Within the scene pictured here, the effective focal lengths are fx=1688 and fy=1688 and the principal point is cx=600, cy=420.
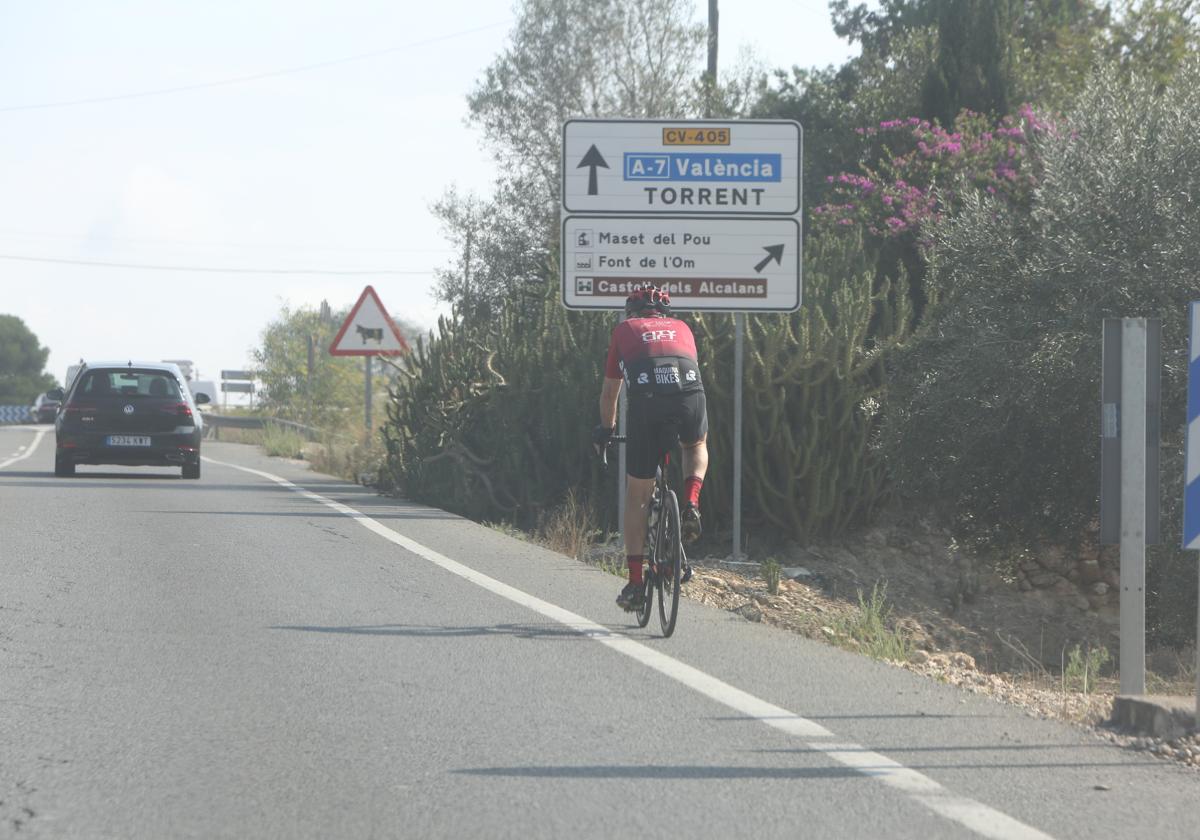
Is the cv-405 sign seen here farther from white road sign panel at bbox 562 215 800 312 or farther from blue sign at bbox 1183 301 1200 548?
blue sign at bbox 1183 301 1200 548

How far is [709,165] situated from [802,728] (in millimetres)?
8432

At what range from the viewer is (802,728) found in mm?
6211

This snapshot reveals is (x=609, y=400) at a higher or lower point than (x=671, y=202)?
lower

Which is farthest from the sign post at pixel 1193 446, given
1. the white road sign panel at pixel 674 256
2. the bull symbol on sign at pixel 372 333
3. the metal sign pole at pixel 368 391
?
the metal sign pole at pixel 368 391

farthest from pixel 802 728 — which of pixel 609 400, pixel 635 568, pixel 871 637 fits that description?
pixel 871 637

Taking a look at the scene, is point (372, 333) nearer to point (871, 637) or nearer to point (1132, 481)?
point (871, 637)

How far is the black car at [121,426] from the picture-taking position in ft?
70.8

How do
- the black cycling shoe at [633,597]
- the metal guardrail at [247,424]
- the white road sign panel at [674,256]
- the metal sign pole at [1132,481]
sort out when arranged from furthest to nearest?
the metal guardrail at [247,424]
the white road sign panel at [674,256]
the black cycling shoe at [633,597]
the metal sign pole at [1132,481]

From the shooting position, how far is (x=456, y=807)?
5.04m

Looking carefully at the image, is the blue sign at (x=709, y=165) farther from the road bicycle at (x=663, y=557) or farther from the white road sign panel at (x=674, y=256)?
the road bicycle at (x=663, y=557)

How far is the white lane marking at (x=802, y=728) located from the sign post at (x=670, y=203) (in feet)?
13.1

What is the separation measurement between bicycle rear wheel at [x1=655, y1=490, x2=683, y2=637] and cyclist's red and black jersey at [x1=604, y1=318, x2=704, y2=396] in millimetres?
565

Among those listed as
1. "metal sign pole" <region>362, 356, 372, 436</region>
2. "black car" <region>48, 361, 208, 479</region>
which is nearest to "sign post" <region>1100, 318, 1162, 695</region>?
"black car" <region>48, 361, 208, 479</region>

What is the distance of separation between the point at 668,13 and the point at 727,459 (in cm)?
2904
